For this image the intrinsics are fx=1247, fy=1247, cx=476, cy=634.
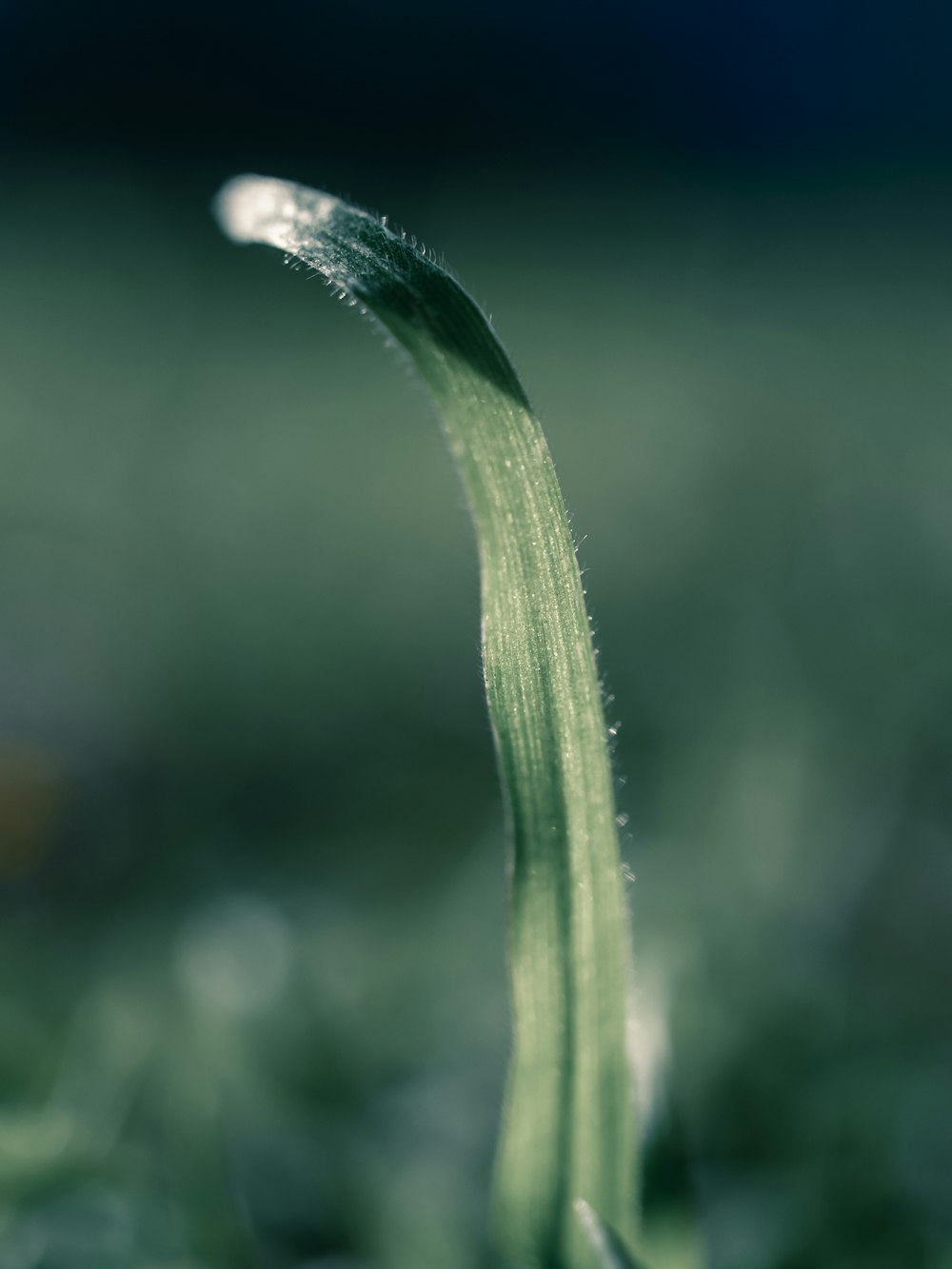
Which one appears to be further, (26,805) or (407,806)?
(407,806)

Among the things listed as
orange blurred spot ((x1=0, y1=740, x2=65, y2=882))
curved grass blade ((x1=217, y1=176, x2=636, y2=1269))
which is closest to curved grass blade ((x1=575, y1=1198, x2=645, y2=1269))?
curved grass blade ((x1=217, y1=176, x2=636, y2=1269))

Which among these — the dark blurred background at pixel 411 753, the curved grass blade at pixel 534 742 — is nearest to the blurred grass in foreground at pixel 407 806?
the dark blurred background at pixel 411 753

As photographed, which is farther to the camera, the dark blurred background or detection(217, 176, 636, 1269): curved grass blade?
the dark blurred background

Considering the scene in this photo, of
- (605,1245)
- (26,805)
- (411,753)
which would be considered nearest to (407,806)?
(411,753)

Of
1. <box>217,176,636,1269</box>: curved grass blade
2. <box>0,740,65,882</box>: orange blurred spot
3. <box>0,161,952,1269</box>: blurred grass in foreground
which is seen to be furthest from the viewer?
<box>0,740,65,882</box>: orange blurred spot

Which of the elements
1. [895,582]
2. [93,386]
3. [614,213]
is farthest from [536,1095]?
[614,213]

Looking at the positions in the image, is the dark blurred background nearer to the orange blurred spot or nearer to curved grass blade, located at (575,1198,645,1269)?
the orange blurred spot

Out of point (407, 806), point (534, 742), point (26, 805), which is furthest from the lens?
point (407, 806)

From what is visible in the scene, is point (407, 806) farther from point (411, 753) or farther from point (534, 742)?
point (534, 742)

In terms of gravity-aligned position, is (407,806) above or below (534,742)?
below
